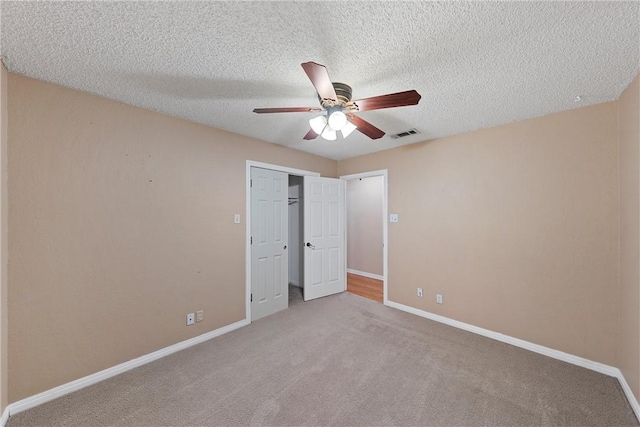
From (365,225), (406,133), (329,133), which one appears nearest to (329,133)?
(329,133)

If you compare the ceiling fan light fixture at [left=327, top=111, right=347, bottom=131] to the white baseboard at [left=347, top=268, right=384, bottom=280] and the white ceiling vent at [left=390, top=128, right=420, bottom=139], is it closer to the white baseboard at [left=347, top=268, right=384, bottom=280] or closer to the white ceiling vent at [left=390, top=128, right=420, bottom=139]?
the white ceiling vent at [left=390, top=128, right=420, bottom=139]

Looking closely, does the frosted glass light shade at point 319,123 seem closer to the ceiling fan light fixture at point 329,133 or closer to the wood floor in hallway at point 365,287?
the ceiling fan light fixture at point 329,133

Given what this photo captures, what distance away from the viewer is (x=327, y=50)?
148 cm

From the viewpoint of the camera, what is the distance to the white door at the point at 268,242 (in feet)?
10.6

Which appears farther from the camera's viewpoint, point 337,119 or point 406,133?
point 406,133

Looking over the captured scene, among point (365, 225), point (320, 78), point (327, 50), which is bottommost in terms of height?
point (365, 225)

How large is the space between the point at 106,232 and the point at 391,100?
256 cm

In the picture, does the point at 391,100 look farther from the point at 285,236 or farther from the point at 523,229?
the point at 285,236

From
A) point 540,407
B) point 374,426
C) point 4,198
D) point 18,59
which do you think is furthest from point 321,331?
point 18,59

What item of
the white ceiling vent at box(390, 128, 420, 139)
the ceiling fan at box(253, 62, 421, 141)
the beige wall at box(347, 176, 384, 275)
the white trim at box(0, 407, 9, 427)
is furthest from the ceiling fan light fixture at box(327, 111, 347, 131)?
the beige wall at box(347, 176, 384, 275)

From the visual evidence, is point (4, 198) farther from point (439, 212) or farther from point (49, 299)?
point (439, 212)

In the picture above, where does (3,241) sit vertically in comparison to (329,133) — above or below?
below

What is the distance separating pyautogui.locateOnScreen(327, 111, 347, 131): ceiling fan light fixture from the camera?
1665 millimetres

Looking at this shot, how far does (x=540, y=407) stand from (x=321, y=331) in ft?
6.36
